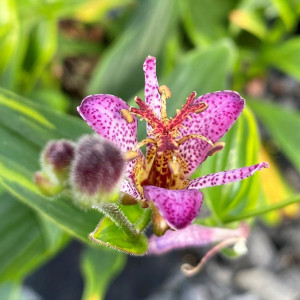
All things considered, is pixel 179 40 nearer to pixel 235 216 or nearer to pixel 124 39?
pixel 124 39

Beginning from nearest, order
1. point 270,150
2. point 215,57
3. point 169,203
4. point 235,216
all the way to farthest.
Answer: point 169,203 < point 235,216 < point 215,57 < point 270,150

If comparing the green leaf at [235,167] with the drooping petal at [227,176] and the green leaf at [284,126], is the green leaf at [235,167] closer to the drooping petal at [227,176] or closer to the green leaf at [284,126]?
the drooping petal at [227,176]

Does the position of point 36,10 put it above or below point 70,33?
above

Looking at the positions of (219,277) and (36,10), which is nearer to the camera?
(36,10)

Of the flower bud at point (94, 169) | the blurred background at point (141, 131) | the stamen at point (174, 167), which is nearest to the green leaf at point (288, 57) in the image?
the blurred background at point (141, 131)

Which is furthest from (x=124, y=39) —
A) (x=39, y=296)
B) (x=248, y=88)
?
(x=39, y=296)

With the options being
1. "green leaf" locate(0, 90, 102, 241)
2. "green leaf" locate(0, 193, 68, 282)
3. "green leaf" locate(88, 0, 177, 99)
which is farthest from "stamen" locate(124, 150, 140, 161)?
"green leaf" locate(88, 0, 177, 99)

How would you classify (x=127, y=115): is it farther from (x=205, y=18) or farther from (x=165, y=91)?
(x=205, y=18)
